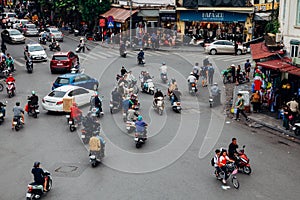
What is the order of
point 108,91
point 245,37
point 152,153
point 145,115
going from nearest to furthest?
point 152,153 < point 145,115 < point 108,91 < point 245,37

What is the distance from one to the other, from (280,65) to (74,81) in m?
11.6

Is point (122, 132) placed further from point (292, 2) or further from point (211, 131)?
point (292, 2)

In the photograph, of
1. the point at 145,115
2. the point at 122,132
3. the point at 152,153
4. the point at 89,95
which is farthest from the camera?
the point at 89,95

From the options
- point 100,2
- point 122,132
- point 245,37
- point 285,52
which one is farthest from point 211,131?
point 100,2

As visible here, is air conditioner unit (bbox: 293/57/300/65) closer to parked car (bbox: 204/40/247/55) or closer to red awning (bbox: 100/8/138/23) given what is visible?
parked car (bbox: 204/40/247/55)

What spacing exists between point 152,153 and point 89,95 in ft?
28.2

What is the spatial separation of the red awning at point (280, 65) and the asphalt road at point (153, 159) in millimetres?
3307

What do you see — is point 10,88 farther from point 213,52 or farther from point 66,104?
point 213,52

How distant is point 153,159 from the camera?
54.3ft

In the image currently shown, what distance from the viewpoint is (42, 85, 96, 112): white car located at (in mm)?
22750

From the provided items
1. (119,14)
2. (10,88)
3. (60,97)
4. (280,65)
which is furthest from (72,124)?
(119,14)

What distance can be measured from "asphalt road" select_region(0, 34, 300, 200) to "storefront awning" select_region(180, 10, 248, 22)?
25.8 metres

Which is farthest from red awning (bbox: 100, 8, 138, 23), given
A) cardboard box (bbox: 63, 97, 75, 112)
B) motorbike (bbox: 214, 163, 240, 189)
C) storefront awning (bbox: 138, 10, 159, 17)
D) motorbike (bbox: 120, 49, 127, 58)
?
motorbike (bbox: 214, 163, 240, 189)

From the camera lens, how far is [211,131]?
20375mm
